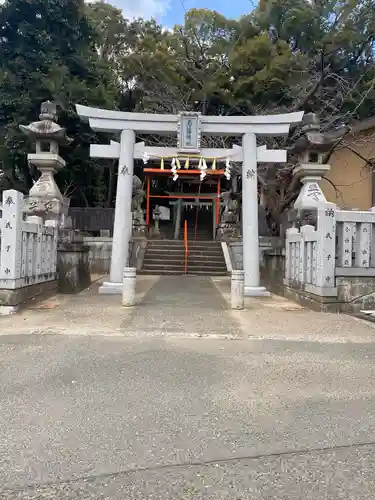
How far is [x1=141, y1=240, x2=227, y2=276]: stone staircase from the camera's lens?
15.8 meters

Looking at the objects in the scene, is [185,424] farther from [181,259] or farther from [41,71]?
[41,71]

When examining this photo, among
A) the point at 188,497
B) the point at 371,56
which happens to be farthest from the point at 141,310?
the point at 371,56

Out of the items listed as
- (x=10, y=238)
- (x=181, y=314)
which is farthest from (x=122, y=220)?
(x=181, y=314)

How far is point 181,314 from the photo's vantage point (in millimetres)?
7609

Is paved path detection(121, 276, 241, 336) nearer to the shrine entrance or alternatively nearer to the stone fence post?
the stone fence post

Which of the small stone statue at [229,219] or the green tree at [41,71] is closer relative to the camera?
the green tree at [41,71]

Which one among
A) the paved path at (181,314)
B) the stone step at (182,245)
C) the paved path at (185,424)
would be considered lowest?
the paved path at (185,424)

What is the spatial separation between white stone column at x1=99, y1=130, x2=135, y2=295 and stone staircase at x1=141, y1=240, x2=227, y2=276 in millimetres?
4778


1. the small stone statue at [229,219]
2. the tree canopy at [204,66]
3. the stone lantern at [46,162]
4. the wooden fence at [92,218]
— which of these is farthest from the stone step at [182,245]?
the stone lantern at [46,162]

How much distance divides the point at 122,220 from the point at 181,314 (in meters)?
4.07

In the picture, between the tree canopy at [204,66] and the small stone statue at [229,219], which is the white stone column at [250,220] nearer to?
the tree canopy at [204,66]

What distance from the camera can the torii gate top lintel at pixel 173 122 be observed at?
11.0 m

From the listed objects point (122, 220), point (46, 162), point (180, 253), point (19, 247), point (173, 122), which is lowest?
point (180, 253)

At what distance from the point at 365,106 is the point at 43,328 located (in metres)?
16.7
